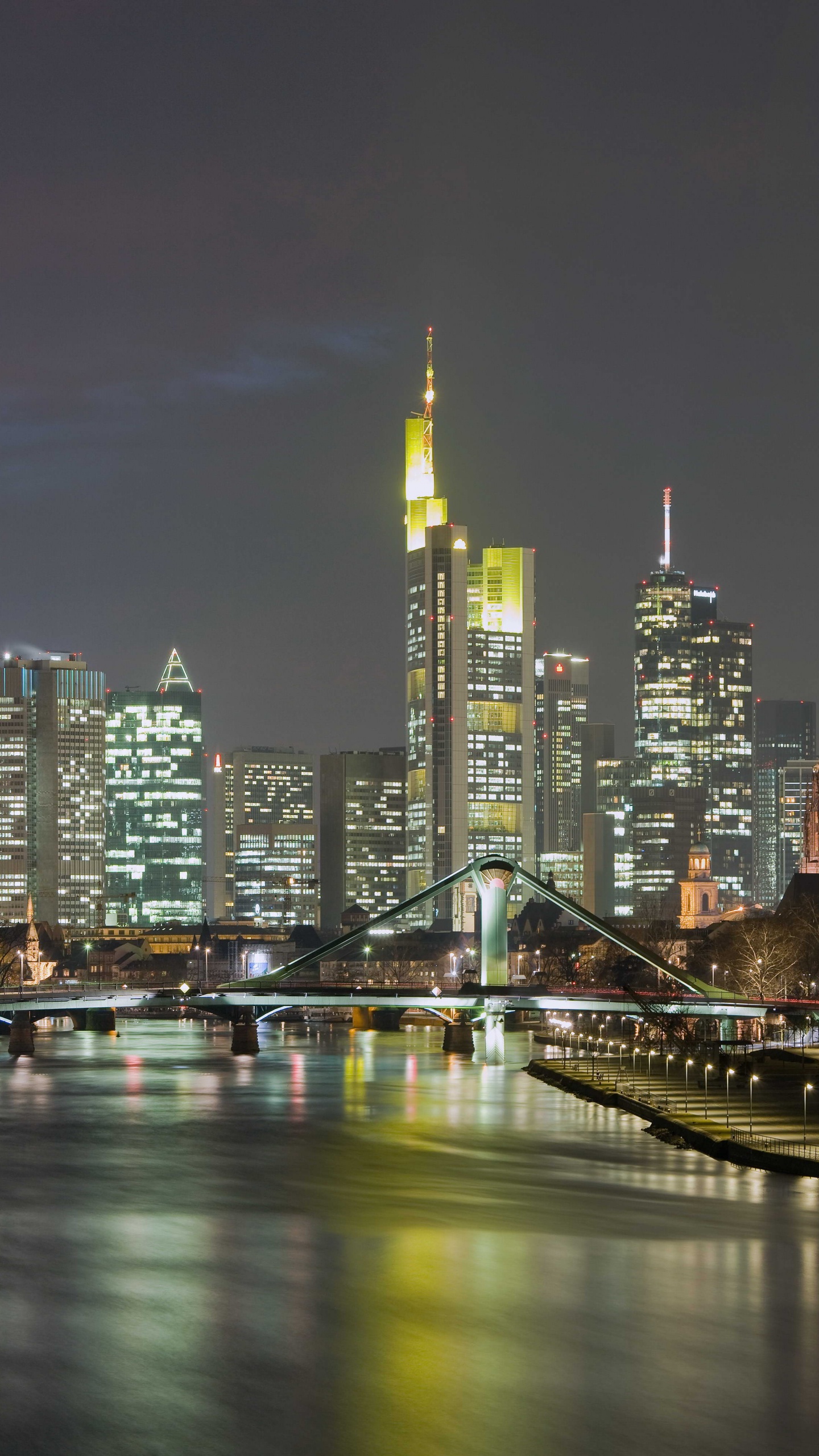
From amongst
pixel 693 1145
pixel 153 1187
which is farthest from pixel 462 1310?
pixel 693 1145

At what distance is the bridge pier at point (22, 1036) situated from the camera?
128875 millimetres

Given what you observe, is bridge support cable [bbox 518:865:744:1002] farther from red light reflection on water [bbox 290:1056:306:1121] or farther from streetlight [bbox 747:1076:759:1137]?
streetlight [bbox 747:1076:759:1137]

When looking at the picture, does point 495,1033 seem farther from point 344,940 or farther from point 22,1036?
point 22,1036

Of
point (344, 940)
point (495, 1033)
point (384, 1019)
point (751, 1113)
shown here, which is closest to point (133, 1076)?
point (495, 1033)

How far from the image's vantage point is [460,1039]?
13675cm

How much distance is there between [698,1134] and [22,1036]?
7103 cm

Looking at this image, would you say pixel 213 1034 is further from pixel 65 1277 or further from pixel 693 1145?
pixel 65 1277

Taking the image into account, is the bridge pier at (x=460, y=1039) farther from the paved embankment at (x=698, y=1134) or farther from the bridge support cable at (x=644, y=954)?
the paved embankment at (x=698, y=1134)

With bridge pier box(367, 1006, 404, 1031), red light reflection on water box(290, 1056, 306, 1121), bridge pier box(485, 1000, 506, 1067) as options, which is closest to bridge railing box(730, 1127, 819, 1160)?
red light reflection on water box(290, 1056, 306, 1121)

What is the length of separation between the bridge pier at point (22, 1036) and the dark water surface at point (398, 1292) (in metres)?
47.3

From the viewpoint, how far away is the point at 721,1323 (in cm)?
4097

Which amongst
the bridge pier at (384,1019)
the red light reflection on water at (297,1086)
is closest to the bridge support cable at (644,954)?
the red light reflection on water at (297,1086)

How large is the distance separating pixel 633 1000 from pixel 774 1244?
7256 centimetres

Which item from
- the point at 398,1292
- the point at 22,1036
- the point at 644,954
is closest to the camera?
the point at 398,1292
